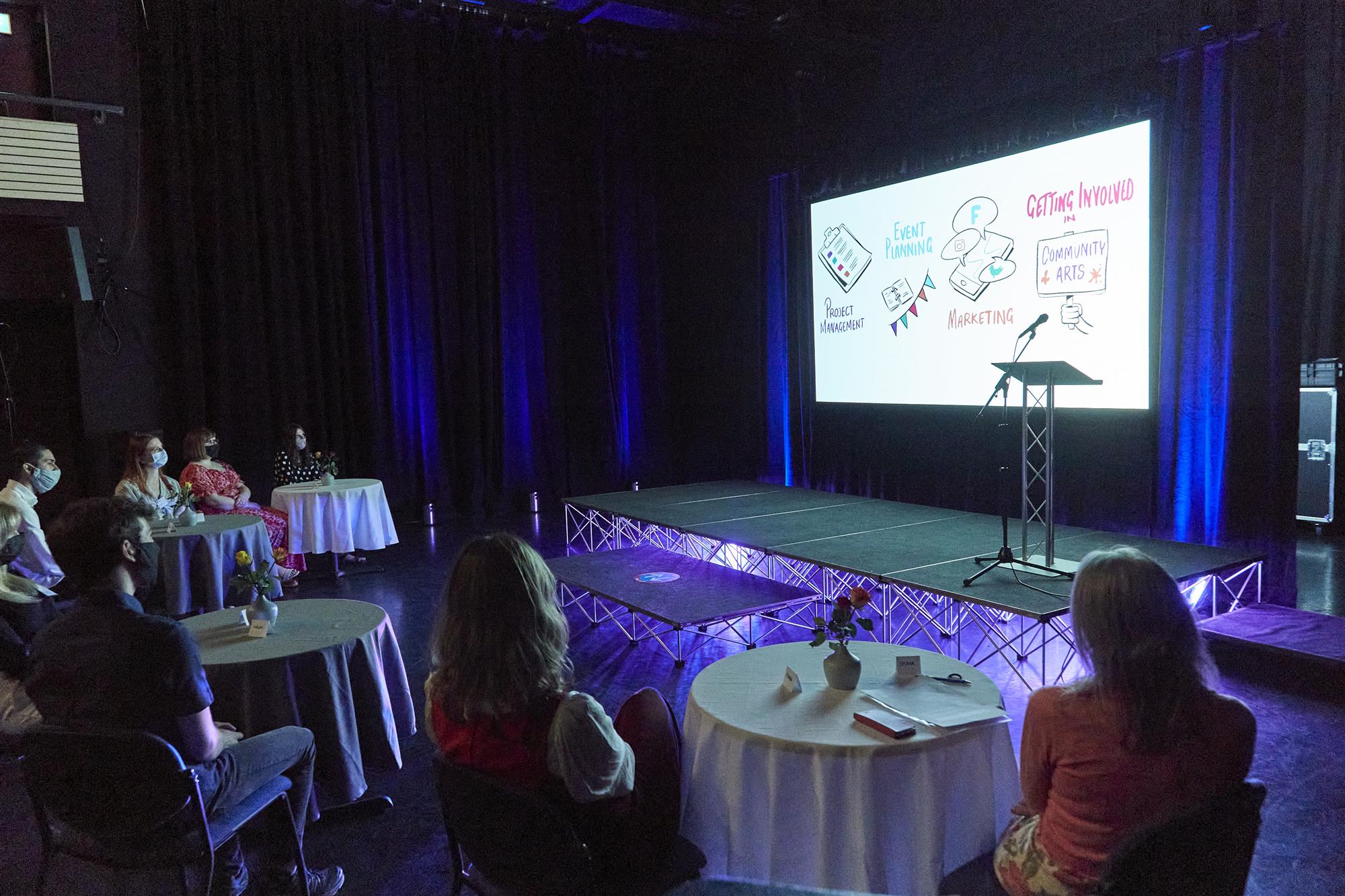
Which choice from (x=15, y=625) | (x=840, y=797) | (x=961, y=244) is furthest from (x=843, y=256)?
(x=15, y=625)

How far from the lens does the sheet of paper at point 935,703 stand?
2.12 m

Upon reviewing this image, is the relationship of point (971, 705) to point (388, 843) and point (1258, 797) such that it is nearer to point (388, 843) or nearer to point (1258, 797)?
point (1258, 797)

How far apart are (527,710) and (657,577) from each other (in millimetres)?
3291

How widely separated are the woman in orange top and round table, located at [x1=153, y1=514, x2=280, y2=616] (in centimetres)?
434

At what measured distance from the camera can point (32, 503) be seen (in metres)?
4.36

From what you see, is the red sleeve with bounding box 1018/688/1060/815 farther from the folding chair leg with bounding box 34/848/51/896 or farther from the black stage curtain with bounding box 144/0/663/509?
the black stage curtain with bounding box 144/0/663/509

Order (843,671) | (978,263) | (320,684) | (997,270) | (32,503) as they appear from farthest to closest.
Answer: (978,263), (997,270), (32,503), (320,684), (843,671)

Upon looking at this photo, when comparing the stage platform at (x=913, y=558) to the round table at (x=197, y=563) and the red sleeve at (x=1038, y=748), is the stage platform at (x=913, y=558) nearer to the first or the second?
the red sleeve at (x=1038, y=748)

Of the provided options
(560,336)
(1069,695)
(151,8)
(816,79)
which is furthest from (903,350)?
(151,8)

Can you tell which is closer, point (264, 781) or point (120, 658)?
point (120, 658)

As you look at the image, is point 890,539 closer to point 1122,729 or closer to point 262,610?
point 262,610

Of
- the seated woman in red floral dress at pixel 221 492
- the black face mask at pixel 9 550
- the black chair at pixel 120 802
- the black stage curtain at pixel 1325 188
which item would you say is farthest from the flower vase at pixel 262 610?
the black stage curtain at pixel 1325 188

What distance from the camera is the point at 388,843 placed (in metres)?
2.85

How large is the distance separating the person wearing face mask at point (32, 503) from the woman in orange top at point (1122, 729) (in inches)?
162
